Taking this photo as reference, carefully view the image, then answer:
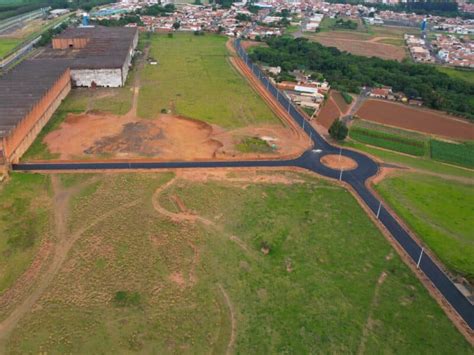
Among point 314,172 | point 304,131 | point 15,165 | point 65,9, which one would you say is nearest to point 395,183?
point 314,172

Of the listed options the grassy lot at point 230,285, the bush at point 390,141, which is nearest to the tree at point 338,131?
the bush at point 390,141

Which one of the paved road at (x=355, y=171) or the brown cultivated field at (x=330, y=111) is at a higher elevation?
the brown cultivated field at (x=330, y=111)

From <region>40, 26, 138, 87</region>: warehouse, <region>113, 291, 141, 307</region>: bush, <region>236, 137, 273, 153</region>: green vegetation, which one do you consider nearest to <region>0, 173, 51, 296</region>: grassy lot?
<region>113, 291, 141, 307</region>: bush

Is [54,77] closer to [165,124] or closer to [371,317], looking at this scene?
[165,124]

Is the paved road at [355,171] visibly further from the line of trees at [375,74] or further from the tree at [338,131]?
the line of trees at [375,74]

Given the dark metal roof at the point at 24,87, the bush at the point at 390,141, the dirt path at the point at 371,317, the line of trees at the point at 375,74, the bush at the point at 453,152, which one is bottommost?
the dirt path at the point at 371,317

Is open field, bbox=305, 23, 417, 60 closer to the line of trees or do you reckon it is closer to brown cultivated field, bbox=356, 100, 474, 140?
the line of trees

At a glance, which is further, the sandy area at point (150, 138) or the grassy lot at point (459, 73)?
the grassy lot at point (459, 73)
